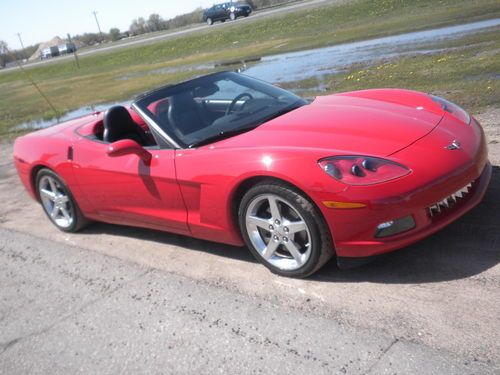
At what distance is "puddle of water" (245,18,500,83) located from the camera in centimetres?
1295

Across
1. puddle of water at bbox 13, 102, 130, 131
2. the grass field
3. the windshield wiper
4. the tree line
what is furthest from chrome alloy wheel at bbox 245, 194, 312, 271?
the tree line

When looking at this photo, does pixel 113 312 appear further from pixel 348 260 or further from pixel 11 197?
pixel 11 197

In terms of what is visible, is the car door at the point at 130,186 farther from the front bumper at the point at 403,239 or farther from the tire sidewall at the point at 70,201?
the front bumper at the point at 403,239

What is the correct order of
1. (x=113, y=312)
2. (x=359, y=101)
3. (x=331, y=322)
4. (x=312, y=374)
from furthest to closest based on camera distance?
(x=359, y=101), (x=113, y=312), (x=331, y=322), (x=312, y=374)

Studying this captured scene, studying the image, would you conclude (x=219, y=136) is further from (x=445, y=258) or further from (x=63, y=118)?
(x=63, y=118)

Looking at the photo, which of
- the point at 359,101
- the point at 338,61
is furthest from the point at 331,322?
the point at 338,61

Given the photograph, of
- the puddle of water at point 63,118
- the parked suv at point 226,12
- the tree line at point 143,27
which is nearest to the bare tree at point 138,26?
the tree line at point 143,27

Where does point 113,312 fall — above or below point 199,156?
below

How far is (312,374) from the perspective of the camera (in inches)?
108

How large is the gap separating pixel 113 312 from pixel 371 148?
2075 mm

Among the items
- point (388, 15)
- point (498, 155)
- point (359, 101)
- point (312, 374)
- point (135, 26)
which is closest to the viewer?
point (312, 374)

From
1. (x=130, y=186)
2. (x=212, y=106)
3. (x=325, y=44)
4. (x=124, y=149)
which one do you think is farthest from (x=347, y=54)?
(x=124, y=149)

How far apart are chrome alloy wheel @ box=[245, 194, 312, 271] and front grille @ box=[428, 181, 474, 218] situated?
764mm

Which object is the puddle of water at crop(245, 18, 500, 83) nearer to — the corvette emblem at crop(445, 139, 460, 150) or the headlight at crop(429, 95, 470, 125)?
the headlight at crop(429, 95, 470, 125)
